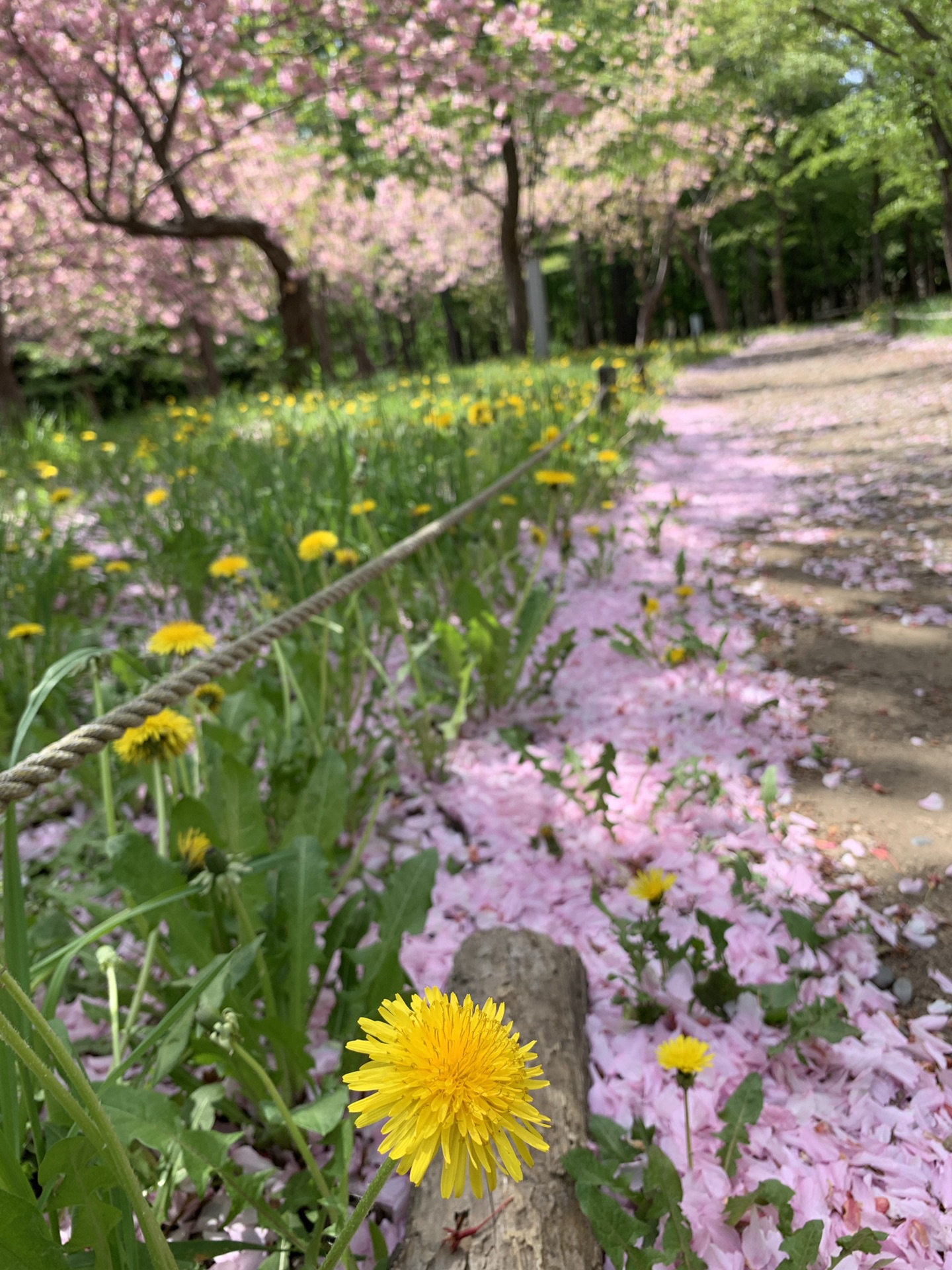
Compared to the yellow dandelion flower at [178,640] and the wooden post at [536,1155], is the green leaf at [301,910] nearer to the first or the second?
the wooden post at [536,1155]

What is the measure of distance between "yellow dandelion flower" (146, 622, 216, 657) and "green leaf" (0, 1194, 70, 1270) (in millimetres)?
870

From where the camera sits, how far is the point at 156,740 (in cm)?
110

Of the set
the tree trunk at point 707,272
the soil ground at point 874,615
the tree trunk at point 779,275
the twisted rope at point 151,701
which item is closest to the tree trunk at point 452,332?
the tree trunk at point 707,272

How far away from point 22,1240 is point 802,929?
3.83 feet

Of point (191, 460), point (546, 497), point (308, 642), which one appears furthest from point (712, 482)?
point (308, 642)

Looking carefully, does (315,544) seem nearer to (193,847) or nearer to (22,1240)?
(193,847)

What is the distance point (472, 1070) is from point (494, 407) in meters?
4.91

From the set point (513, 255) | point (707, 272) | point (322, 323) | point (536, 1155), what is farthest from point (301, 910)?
point (707, 272)

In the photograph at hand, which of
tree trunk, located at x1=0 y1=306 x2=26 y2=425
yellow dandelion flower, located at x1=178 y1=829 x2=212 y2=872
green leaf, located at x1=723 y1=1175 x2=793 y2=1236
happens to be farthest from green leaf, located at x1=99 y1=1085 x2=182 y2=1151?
tree trunk, located at x1=0 y1=306 x2=26 y2=425

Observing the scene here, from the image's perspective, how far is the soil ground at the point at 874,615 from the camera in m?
1.71

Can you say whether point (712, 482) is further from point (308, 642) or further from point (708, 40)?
point (708, 40)

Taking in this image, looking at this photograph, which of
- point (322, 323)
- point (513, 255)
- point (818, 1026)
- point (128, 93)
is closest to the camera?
point (818, 1026)

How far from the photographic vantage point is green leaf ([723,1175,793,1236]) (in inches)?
35.9

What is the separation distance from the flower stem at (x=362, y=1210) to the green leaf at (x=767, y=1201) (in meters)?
0.60
